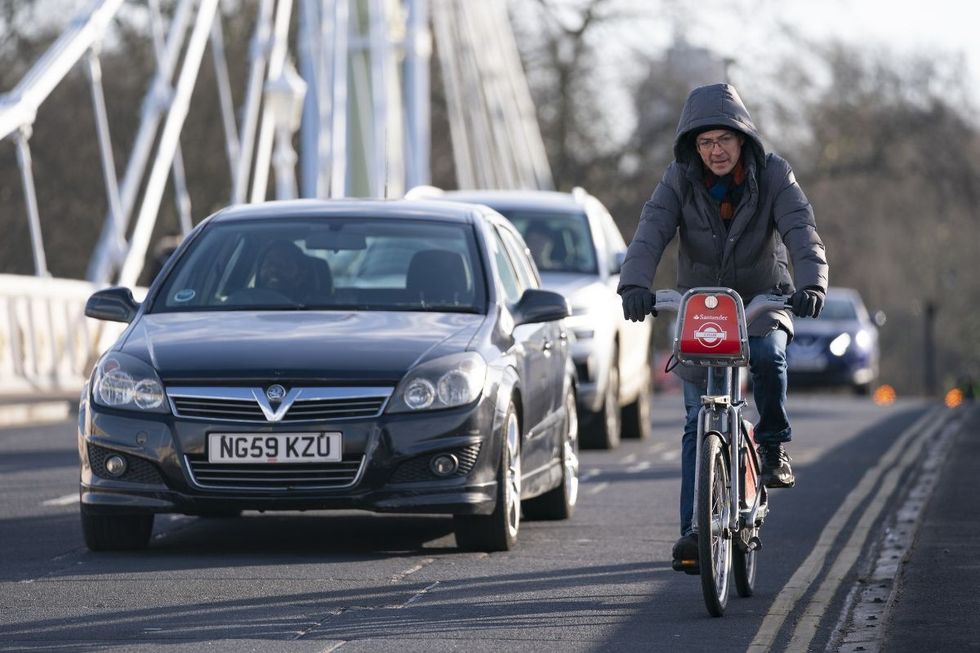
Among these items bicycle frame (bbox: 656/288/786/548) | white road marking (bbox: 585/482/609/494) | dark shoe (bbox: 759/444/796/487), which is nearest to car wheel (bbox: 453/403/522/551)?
dark shoe (bbox: 759/444/796/487)

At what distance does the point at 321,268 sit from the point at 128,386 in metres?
1.39

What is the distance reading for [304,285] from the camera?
10.3 meters

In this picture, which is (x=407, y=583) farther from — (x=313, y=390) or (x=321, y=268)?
(x=321, y=268)

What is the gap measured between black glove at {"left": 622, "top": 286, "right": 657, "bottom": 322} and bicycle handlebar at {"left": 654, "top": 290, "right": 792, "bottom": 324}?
0.03 meters

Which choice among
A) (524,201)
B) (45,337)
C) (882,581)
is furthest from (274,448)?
(45,337)

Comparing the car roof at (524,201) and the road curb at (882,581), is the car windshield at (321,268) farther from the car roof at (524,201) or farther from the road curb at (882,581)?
the car roof at (524,201)

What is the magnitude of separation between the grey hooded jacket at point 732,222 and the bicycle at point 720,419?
25cm

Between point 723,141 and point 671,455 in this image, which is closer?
point 723,141

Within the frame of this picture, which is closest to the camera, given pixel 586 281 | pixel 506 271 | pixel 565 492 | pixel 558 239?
pixel 506 271

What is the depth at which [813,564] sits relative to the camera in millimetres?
9438

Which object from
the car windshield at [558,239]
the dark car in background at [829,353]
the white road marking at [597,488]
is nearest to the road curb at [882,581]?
the white road marking at [597,488]

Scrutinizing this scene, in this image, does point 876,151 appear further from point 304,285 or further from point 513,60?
point 304,285

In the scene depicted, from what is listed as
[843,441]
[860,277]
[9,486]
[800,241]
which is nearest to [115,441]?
[800,241]

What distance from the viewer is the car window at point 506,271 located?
420 inches
